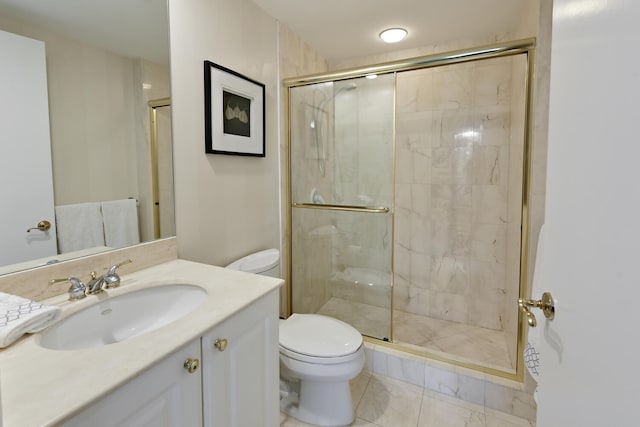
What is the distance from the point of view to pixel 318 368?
4.95ft

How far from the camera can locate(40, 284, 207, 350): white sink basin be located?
3.10ft

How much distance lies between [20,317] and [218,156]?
1115mm

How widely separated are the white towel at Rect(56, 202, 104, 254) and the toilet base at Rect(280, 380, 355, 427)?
1.23m

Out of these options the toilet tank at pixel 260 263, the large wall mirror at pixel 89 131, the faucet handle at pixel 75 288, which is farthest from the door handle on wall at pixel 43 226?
the toilet tank at pixel 260 263

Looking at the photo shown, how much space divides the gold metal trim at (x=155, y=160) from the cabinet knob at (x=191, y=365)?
2.51 feet

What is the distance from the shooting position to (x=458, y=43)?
8.16 feet

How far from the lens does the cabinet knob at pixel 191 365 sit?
831mm

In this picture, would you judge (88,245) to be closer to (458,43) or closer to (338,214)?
(338,214)

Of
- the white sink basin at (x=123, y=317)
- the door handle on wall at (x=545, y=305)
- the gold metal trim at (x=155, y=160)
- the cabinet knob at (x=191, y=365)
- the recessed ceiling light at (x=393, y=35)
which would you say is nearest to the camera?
the door handle on wall at (x=545, y=305)

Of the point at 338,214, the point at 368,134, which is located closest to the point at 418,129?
the point at 368,134

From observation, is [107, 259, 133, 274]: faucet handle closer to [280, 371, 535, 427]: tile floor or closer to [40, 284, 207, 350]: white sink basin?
[40, 284, 207, 350]: white sink basin

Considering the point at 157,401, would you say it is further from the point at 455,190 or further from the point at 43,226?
the point at 455,190

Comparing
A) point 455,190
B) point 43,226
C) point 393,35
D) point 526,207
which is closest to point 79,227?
point 43,226

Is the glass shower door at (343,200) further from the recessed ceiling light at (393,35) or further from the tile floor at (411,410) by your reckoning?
the recessed ceiling light at (393,35)
